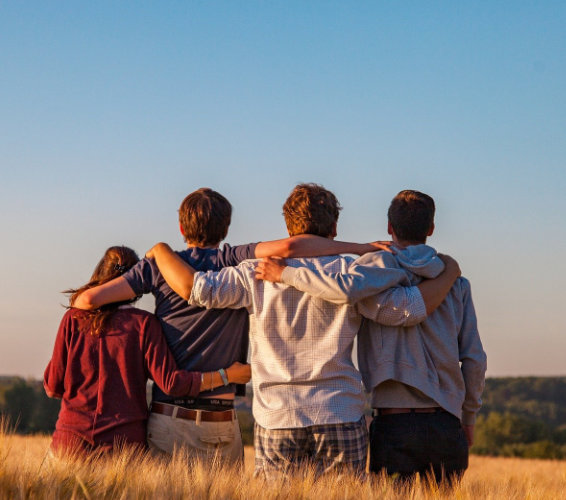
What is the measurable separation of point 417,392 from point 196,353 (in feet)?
5.08

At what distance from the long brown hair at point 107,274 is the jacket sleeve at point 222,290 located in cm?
66

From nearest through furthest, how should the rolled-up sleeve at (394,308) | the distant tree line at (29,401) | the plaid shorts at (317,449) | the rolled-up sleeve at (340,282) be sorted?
the rolled-up sleeve at (340,282) < the plaid shorts at (317,449) < the rolled-up sleeve at (394,308) < the distant tree line at (29,401)

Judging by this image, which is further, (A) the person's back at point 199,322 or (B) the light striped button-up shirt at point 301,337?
(A) the person's back at point 199,322

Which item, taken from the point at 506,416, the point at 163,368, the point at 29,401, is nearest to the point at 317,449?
the point at 163,368

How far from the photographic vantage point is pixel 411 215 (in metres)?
5.43

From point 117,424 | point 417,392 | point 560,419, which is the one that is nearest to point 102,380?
point 117,424

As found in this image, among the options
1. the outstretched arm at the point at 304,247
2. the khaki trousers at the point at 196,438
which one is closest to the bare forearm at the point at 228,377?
the khaki trousers at the point at 196,438

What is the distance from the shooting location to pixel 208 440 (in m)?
5.24

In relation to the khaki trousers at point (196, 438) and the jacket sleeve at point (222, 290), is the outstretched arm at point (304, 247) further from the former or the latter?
the khaki trousers at point (196, 438)

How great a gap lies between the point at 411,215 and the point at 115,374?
2.35 m

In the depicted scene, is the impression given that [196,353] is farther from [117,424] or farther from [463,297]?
[463,297]

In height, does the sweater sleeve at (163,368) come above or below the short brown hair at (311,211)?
below

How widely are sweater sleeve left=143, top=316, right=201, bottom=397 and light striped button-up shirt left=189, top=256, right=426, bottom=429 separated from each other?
390 mm

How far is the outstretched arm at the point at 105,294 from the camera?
538 centimetres
